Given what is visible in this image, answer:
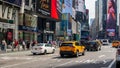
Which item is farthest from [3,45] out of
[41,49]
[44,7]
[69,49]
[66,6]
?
[66,6]

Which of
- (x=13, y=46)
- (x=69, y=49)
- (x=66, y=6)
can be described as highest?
(x=66, y=6)

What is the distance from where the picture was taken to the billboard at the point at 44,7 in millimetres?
73806

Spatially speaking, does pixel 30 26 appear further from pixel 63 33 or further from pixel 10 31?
pixel 63 33

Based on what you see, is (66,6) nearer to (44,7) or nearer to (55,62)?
(44,7)

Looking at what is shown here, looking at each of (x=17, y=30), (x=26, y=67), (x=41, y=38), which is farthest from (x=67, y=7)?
(x=26, y=67)

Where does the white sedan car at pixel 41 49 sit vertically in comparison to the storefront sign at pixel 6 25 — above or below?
below

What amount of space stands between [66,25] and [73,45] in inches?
3359

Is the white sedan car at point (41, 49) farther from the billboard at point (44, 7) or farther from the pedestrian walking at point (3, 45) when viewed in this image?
the billboard at point (44, 7)

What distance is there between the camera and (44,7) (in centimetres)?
7800

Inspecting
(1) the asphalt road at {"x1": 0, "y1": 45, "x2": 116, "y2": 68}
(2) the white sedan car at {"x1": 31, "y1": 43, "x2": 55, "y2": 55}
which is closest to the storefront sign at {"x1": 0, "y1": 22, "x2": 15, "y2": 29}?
(2) the white sedan car at {"x1": 31, "y1": 43, "x2": 55, "y2": 55}

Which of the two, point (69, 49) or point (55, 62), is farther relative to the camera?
point (69, 49)

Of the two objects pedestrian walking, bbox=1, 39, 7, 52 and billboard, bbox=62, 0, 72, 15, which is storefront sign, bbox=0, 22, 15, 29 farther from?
billboard, bbox=62, 0, 72, 15

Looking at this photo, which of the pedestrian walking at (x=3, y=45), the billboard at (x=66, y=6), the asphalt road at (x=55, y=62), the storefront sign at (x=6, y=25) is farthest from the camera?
the billboard at (x=66, y=6)

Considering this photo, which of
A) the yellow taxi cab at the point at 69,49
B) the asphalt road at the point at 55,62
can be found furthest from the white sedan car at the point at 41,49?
the asphalt road at the point at 55,62
